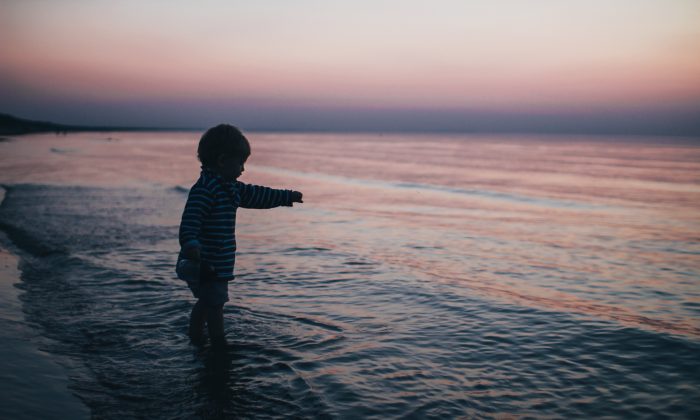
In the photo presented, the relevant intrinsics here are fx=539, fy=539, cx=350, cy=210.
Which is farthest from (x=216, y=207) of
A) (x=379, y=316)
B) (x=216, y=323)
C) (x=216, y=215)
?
(x=379, y=316)

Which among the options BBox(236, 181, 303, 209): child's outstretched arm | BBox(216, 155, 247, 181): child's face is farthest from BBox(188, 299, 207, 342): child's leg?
BBox(216, 155, 247, 181): child's face

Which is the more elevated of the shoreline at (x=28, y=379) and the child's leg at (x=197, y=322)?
the child's leg at (x=197, y=322)

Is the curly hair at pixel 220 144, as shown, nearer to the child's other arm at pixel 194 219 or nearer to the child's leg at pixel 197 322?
the child's other arm at pixel 194 219

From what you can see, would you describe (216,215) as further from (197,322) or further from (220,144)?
(197,322)

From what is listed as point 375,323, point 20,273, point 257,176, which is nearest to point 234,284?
point 375,323

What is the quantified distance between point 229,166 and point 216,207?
1.19 feet

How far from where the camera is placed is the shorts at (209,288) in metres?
4.60

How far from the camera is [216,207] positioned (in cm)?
454

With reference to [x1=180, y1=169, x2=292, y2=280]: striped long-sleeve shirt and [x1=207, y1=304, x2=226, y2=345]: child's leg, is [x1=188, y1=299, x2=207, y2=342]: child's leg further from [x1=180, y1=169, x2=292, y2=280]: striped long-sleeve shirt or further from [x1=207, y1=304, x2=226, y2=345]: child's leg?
[x1=180, y1=169, x2=292, y2=280]: striped long-sleeve shirt

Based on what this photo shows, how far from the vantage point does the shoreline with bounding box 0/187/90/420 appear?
378cm

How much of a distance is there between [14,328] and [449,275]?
589 centimetres

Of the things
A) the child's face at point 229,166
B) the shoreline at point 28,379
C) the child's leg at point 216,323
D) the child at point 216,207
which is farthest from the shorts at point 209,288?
the shoreline at point 28,379

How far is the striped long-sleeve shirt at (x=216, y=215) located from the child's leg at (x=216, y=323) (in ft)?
1.32

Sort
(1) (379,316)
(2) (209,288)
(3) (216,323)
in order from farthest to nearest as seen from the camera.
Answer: (1) (379,316)
(3) (216,323)
(2) (209,288)
